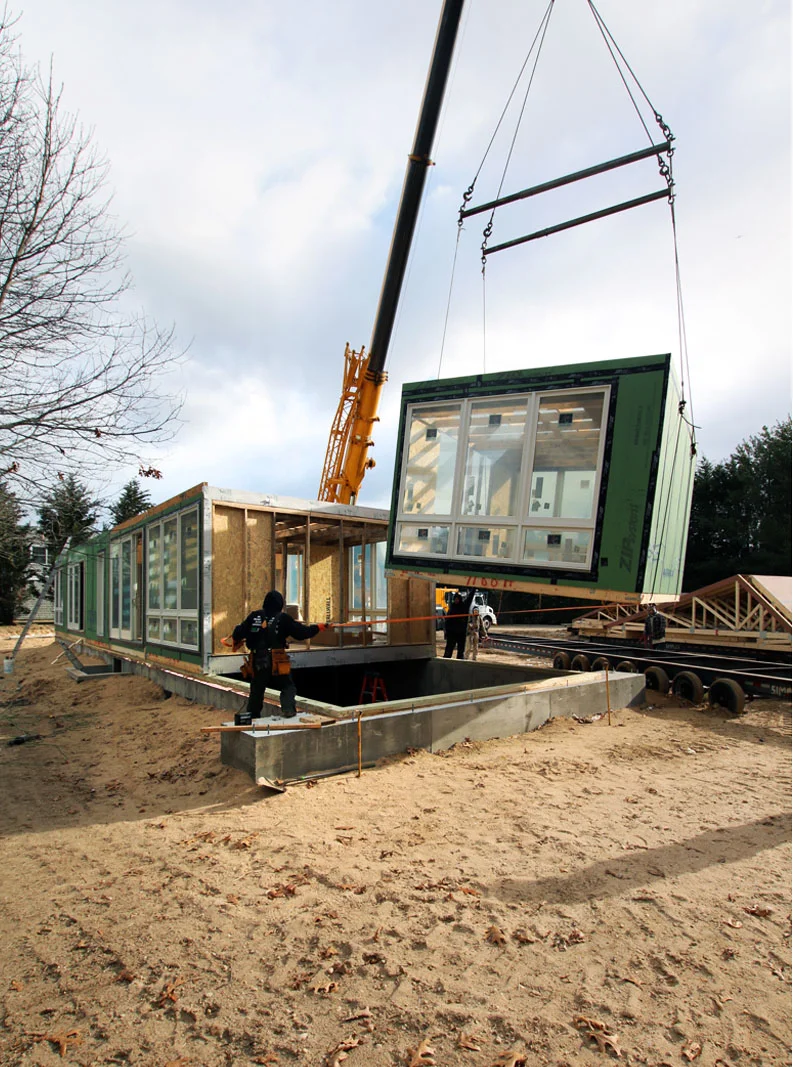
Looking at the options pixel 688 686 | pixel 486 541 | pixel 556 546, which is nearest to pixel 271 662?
pixel 486 541

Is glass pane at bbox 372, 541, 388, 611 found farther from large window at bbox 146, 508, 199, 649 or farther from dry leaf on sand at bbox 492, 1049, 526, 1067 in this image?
dry leaf on sand at bbox 492, 1049, 526, 1067

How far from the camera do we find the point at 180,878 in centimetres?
457

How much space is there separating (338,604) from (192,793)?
651 cm

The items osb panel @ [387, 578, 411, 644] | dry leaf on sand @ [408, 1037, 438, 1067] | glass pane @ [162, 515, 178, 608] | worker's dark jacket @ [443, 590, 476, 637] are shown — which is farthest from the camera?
worker's dark jacket @ [443, 590, 476, 637]

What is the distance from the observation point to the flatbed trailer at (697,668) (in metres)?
11.4

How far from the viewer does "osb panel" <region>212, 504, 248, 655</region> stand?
1007 cm

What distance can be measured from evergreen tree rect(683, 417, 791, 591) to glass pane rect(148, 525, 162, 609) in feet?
83.5

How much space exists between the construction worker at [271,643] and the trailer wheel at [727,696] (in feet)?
26.0

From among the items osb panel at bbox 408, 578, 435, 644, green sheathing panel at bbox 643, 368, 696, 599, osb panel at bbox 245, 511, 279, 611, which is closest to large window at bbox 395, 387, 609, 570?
green sheathing panel at bbox 643, 368, 696, 599

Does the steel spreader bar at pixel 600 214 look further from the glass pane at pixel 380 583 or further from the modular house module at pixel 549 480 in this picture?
the glass pane at pixel 380 583

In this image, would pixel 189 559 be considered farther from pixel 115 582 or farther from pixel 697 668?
pixel 697 668

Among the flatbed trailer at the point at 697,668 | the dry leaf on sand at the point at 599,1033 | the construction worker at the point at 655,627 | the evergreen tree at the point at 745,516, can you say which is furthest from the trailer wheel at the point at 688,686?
the evergreen tree at the point at 745,516

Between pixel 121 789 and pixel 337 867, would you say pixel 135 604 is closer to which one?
pixel 121 789

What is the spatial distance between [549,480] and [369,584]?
6.11 m
